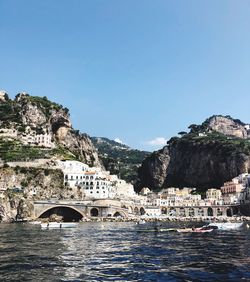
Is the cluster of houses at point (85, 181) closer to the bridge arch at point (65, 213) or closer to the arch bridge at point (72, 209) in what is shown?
the arch bridge at point (72, 209)

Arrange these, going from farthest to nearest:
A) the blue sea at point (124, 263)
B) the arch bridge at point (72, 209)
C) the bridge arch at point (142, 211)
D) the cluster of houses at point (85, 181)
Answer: the bridge arch at point (142, 211) → the cluster of houses at point (85, 181) → the arch bridge at point (72, 209) → the blue sea at point (124, 263)

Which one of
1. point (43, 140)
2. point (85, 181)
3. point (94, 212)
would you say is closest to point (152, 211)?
point (85, 181)

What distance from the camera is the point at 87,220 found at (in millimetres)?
129750

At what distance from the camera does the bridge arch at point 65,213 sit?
433 feet

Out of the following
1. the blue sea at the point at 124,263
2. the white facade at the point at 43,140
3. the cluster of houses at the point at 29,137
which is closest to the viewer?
the blue sea at the point at 124,263

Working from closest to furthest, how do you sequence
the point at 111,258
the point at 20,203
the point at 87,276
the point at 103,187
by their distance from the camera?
the point at 87,276, the point at 111,258, the point at 20,203, the point at 103,187

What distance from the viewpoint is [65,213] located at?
444 feet

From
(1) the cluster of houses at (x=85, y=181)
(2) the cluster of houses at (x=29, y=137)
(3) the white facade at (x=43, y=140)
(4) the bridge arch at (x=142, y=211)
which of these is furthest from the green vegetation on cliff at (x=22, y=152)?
(4) the bridge arch at (x=142, y=211)

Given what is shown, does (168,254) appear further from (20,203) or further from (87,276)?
(20,203)

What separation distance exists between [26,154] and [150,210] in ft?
222

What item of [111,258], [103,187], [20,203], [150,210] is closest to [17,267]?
[111,258]

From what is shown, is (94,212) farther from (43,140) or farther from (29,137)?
(29,137)

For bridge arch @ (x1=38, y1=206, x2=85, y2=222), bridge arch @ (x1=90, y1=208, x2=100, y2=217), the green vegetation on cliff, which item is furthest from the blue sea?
the green vegetation on cliff

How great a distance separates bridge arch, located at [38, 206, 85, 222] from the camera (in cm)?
13205
